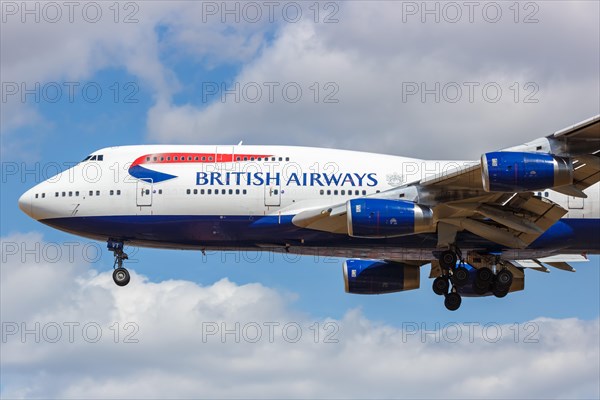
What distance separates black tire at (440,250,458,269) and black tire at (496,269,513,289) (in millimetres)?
2828

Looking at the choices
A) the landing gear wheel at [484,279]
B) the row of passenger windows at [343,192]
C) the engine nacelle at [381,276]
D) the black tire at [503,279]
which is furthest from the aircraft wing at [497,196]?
the engine nacelle at [381,276]

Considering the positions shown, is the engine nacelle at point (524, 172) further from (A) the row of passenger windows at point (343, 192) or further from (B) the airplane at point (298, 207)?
(A) the row of passenger windows at point (343, 192)

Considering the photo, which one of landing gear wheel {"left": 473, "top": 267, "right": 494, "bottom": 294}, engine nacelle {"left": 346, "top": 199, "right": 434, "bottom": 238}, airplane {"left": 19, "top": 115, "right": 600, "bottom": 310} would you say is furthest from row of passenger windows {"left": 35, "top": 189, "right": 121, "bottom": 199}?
landing gear wheel {"left": 473, "top": 267, "right": 494, "bottom": 294}

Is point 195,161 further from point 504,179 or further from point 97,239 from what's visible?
point 504,179

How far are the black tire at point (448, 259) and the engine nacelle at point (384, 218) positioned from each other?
4407 mm

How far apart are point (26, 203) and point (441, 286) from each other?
1887 centimetres

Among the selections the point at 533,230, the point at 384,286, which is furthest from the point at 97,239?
the point at 533,230

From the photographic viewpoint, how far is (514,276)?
6222 centimetres

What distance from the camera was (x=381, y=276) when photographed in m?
61.8

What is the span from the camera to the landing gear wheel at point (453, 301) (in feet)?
188

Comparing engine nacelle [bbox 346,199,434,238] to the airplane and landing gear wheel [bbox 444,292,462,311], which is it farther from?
landing gear wheel [bbox 444,292,462,311]

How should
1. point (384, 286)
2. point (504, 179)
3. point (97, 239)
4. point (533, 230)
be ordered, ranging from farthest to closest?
point (384, 286)
point (97, 239)
point (533, 230)
point (504, 179)

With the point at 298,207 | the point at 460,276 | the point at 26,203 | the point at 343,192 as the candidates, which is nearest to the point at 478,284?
the point at 460,276

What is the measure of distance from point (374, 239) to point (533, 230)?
6.69 metres
